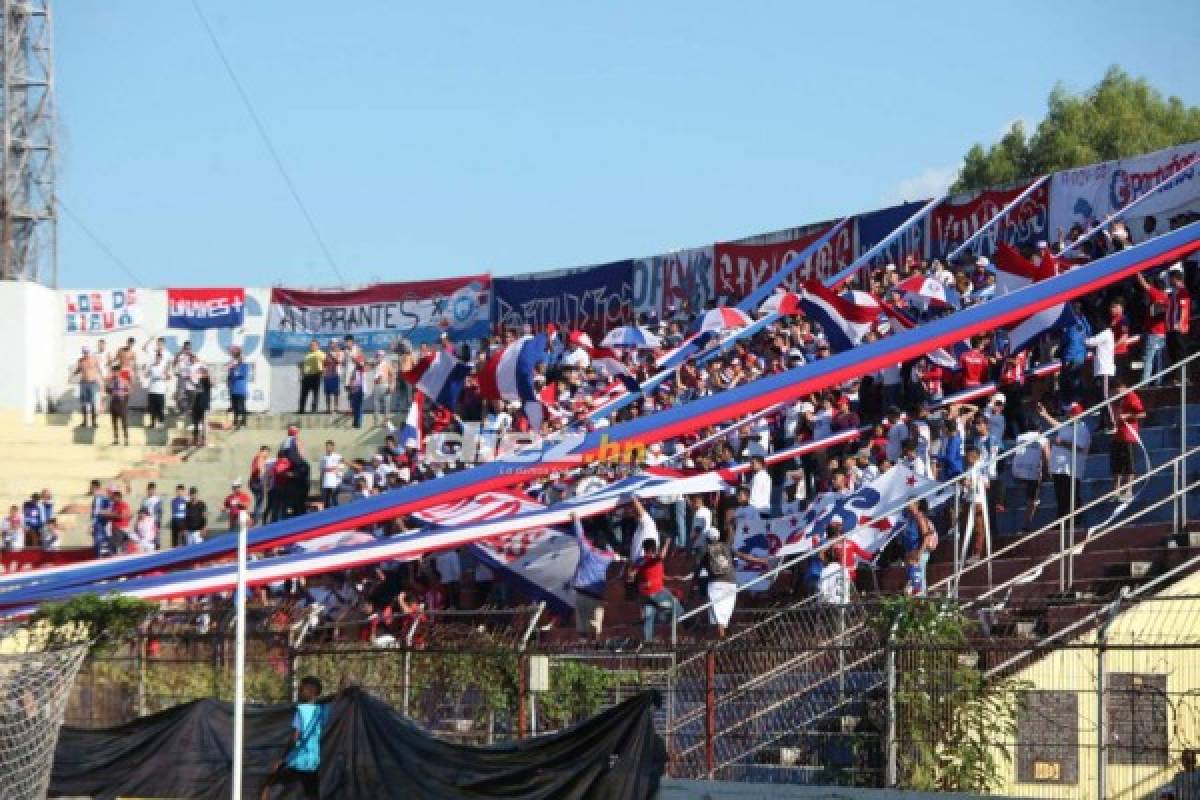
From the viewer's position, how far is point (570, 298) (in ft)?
131

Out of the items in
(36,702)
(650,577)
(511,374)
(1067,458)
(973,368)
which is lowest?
(36,702)

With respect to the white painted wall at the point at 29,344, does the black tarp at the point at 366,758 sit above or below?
below

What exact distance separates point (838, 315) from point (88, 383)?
679 inches

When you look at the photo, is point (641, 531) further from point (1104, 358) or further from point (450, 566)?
point (1104, 358)

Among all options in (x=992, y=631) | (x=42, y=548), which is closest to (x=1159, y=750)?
(x=992, y=631)

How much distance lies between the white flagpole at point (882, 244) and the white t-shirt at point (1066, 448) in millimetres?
9519

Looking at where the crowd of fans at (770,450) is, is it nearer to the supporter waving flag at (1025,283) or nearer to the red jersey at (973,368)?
the red jersey at (973,368)

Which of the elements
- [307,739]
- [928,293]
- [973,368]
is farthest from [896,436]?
[307,739]

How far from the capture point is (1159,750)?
49.6ft

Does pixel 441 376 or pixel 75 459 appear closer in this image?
pixel 441 376

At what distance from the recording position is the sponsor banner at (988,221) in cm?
3030

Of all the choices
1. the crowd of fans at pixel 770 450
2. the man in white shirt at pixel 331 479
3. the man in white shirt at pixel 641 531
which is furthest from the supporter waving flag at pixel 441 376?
the man in white shirt at pixel 641 531

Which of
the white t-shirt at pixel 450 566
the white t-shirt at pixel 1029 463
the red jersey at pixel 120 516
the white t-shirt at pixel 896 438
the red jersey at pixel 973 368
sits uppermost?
the red jersey at pixel 973 368

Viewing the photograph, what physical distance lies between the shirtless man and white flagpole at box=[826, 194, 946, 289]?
14.0 metres
